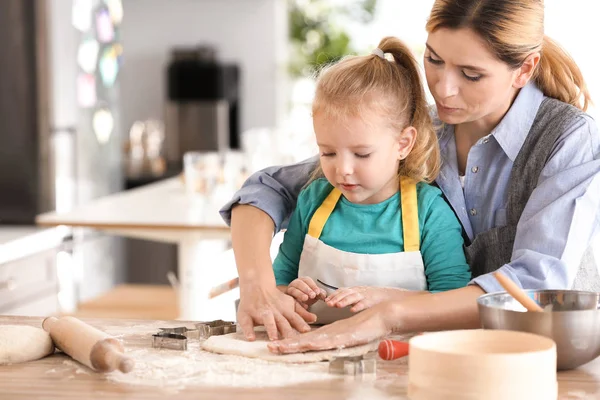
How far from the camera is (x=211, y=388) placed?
4.28 feet

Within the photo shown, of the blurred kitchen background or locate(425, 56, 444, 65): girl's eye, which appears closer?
locate(425, 56, 444, 65): girl's eye

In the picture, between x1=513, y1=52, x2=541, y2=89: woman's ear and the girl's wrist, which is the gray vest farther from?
the girl's wrist

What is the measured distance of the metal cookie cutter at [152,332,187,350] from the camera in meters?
1.50

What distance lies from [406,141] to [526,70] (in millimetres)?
260

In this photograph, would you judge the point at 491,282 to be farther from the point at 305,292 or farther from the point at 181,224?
the point at 181,224

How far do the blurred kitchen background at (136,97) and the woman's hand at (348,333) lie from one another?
96.7 inches

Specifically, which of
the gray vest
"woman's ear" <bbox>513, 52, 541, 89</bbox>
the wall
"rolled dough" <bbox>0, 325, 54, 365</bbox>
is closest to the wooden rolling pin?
"rolled dough" <bbox>0, 325, 54, 365</bbox>

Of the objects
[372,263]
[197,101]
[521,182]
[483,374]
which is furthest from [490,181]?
[197,101]

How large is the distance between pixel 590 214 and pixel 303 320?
513 millimetres

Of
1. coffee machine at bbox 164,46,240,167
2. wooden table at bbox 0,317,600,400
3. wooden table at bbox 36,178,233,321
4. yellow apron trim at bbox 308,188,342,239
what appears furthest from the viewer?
coffee machine at bbox 164,46,240,167

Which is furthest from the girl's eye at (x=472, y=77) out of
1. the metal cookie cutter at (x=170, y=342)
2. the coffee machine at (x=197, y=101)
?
the coffee machine at (x=197, y=101)

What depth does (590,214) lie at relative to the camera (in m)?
1.65

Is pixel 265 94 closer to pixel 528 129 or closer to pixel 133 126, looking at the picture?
pixel 133 126

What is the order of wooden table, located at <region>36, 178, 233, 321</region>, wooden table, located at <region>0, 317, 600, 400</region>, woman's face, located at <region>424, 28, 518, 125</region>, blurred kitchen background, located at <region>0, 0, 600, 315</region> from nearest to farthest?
1. wooden table, located at <region>0, 317, 600, 400</region>
2. woman's face, located at <region>424, 28, 518, 125</region>
3. wooden table, located at <region>36, 178, 233, 321</region>
4. blurred kitchen background, located at <region>0, 0, 600, 315</region>
